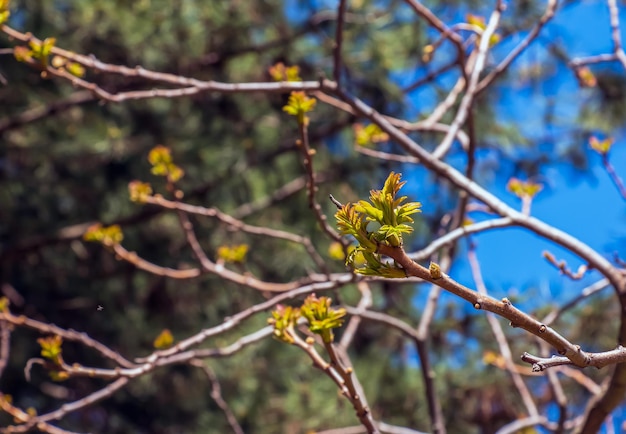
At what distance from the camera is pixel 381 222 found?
0.82 m

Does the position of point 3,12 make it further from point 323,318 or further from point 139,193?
point 323,318

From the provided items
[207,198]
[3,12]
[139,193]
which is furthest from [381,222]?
[207,198]

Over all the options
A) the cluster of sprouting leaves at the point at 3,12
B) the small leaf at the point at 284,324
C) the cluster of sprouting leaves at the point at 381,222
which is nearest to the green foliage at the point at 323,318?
the small leaf at the point at 284,324

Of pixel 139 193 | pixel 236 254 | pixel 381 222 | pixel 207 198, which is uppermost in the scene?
pixel 207 198

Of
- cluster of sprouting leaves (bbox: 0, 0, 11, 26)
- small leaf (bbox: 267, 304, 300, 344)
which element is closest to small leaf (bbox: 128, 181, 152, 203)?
cluster of sprouting leaves (bbox: 0, 0, 11, 26)

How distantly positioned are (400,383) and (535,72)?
2.26m

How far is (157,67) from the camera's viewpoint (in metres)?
4.42

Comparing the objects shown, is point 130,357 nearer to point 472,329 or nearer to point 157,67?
point 157,67

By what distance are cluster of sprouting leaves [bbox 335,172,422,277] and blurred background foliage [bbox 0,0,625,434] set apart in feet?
11.0

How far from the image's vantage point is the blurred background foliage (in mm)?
4355

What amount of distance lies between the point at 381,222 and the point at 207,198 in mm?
3793

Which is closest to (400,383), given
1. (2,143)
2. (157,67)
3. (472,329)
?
(472,329)

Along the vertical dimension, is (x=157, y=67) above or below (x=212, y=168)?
above

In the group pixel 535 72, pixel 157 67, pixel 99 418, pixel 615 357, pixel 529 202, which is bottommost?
pixel 615 357
